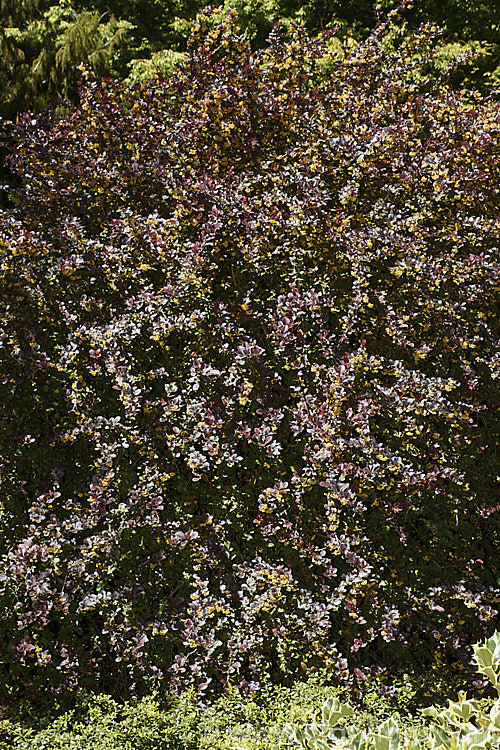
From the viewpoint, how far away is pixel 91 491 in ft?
10.5

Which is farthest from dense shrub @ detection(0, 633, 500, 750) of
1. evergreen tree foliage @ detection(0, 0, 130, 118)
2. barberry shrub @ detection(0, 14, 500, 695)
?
evergreen tree foliage @ detection(0, 0, 130, 118)

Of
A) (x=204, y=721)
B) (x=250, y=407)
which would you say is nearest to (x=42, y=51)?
(x=250, y=407)

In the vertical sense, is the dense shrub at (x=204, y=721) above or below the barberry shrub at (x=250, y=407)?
below

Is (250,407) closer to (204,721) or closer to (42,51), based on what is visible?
(204,721)

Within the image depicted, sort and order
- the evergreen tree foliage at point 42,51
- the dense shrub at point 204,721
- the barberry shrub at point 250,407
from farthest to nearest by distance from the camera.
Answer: the evergreen tree foliage at point 42,51 → the barberry shrub at point 250,407 → the dense shrub at point 204,721

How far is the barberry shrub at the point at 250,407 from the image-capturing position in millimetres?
3240

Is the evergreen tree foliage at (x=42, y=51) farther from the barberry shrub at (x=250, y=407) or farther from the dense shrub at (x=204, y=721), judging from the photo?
the dense shrub at (x=204, y=721)

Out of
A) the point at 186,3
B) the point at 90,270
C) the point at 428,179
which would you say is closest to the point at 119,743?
the point at 90,270

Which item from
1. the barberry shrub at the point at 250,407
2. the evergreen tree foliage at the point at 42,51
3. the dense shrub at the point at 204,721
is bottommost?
the dense shrub at the point at 204,721

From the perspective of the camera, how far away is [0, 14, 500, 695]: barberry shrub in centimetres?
324

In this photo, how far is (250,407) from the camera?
11.8 feet

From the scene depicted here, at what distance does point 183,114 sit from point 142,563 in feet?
8.40

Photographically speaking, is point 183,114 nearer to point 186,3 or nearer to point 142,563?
point 142,563

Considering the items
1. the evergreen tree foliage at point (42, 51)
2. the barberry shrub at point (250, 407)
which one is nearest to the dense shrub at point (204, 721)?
the barberry shrub at point (250, 407)
